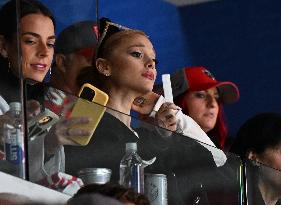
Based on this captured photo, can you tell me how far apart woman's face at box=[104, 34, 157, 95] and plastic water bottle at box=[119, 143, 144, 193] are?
283mm

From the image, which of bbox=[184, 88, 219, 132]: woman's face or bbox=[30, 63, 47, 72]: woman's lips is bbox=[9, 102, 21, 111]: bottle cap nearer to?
bbox=[30, 63, 47, 72]: woman's lips

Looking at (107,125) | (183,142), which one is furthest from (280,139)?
(107,125)

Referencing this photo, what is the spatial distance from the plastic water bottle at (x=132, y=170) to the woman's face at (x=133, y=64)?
283 mm

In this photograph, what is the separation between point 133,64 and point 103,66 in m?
0.09

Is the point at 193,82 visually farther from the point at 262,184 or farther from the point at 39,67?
the point at 39,67

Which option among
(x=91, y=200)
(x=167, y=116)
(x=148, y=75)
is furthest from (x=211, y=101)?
(x=91, y=200)

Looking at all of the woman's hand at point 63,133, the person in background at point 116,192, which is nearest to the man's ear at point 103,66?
the woman's hand at point 63,133

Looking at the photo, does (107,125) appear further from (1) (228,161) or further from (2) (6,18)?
(1) (228,161)

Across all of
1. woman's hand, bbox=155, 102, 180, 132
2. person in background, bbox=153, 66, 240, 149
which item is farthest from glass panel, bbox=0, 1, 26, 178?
person in background, bbox=153, 66, 240, 149

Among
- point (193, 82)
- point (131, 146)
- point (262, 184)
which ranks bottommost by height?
point (262, 184)

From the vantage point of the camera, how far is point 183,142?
193 cm

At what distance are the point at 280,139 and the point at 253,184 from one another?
0.36 meters

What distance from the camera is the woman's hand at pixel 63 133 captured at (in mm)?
1552

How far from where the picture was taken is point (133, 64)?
2102 millimetres
